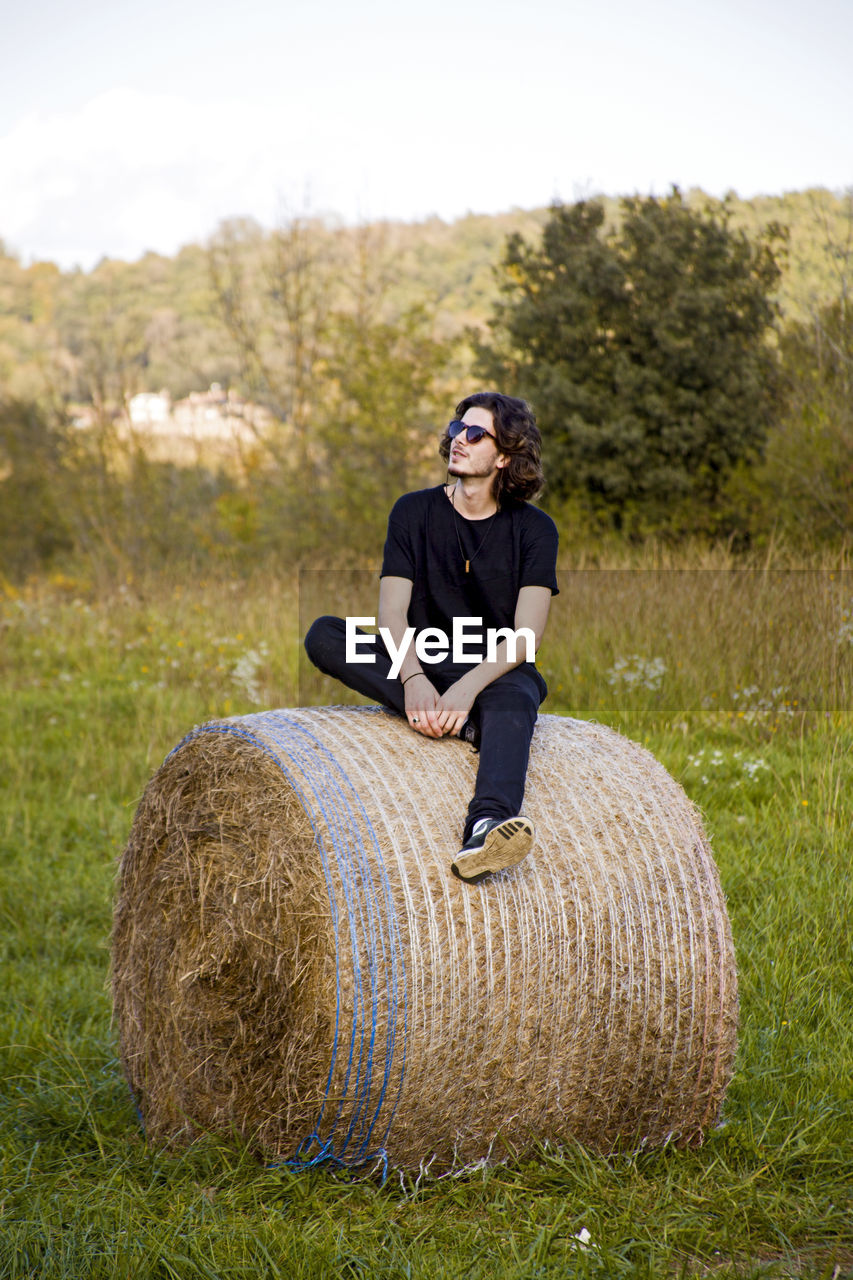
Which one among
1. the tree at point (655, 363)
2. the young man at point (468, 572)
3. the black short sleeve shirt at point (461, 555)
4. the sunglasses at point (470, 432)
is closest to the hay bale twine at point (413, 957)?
the young man at point (468, 572)

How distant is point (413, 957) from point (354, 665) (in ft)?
3.77

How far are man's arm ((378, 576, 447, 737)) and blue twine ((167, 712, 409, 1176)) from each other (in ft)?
1.36

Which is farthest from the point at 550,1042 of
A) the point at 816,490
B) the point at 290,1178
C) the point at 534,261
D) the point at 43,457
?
the point at 43,457

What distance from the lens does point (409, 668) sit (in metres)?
3.62

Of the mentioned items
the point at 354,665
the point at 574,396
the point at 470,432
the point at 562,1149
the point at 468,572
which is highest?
the point at 574,396

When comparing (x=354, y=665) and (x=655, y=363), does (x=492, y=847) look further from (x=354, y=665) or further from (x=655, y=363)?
(x=655, y=363)

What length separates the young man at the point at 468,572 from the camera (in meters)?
3.67

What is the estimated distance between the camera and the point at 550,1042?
3000 millimetres

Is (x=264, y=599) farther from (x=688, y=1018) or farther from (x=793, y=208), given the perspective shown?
(x=793, y=208)

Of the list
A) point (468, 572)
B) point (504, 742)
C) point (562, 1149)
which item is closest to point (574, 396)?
point (468, 572)

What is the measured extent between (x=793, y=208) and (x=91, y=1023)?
51.9 ft

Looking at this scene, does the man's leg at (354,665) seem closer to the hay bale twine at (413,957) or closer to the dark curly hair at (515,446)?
the hay bale twine at (413,957)

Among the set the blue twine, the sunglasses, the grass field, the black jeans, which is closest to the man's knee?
the black jeans

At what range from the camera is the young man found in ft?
12.0
